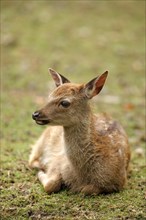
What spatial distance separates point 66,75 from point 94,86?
7.53m

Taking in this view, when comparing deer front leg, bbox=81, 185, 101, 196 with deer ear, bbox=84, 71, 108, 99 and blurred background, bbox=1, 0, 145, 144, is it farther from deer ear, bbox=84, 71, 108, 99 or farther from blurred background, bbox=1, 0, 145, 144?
blurred background, bbox=1, 0, 145, 144

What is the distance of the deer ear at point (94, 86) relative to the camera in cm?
620

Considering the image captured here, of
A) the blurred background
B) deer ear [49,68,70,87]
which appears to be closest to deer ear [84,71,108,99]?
deer ear [49,68,70,87]

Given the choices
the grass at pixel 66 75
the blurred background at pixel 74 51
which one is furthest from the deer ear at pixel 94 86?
the blurred background at pixel 74 51

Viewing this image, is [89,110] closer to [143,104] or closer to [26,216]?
[26,216]

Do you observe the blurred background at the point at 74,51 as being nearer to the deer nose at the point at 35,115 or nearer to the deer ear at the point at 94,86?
the deer ear at the point at 94,86

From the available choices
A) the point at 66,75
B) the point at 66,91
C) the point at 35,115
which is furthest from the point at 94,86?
the point at 66,75

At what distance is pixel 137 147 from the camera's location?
29.0 feet

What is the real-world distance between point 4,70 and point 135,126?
5057mm

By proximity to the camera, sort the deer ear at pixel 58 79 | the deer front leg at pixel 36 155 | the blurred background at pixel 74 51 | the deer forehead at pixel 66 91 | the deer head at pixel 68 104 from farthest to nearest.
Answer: the blurred background at pixel 74 51 < the deer front leg at pixel 36 155 < the deer ear at pixel 58 79 < the deer forehead at pixel 66 91 < the deer head at pixel 68 104

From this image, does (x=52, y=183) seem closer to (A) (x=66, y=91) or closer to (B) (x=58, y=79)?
(A) (x=66, y=91)

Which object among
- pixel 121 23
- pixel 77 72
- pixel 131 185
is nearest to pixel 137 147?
pixel 131 185

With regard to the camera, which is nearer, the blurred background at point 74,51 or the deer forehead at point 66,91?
the deer forehead at point 66,91

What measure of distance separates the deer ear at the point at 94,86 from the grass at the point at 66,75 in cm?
118
